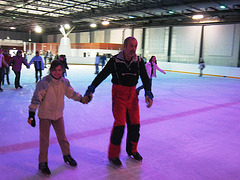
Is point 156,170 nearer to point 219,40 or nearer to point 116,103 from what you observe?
point 116,103

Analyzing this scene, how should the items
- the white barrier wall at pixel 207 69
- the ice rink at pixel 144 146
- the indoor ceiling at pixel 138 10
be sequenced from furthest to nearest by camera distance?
the white barrier wall at pixel 207 69 → the indoor ceiling at pixel 138 10 → the ice rink at pixel 144 146

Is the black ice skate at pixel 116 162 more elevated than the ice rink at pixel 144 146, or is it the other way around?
the black ice skate at pixel 116 162

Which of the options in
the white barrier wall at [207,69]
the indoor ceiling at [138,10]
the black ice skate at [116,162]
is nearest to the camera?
the black ice skate at [116,162]

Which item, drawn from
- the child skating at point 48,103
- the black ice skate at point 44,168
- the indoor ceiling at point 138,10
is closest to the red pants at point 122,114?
the child skating at point 48,103

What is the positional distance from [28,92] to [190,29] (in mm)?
17733

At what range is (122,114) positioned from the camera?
2527 mm

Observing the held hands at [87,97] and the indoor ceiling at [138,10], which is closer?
the held hands at [87,97]

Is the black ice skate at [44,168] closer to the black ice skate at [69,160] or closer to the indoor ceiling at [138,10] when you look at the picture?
the black ice skate at [69,160]

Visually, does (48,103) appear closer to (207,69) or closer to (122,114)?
(122,114)

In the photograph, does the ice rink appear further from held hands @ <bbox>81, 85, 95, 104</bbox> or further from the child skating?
held hands @ <bbox>81, 85, 95, 104</bbox>

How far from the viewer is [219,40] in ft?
65.1

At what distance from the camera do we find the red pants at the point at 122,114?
2.52 m

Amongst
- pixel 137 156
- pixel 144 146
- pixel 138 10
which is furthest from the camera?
pixel 138 10

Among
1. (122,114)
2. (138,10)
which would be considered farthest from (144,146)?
(138,10)
